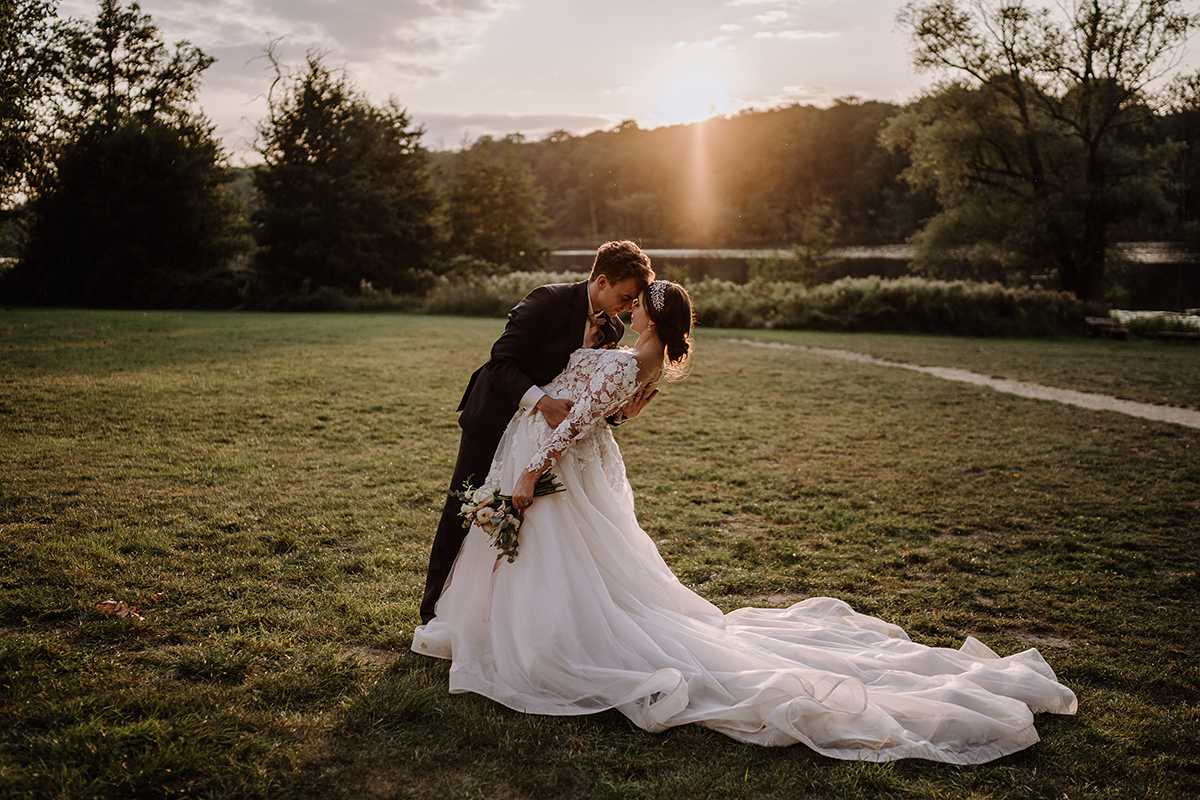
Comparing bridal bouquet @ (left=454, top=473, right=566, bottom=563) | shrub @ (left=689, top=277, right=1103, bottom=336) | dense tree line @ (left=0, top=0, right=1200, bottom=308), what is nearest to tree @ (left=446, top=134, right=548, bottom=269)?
dense tree line @ (left=0, top=0, right=1200, bottom=308)

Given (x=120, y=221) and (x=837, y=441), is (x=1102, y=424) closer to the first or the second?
(x=837, y=441)

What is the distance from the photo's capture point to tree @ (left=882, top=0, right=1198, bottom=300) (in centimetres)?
2591

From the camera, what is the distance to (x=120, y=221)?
89.8 ft

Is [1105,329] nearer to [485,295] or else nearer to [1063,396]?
[1063,396]

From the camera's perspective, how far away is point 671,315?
141 inches

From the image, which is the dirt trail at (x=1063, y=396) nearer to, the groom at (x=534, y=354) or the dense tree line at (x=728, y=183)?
the groom at (x=534, y=354)

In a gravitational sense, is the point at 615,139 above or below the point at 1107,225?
above

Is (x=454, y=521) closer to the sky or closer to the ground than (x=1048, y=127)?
closer to the ground

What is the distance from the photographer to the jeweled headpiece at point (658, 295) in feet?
11.8

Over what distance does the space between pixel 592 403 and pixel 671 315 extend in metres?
0.57

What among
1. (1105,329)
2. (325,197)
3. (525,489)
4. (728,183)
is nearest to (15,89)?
(525,489)

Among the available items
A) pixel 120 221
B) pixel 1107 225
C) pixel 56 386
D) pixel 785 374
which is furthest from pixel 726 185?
pixel 56 386

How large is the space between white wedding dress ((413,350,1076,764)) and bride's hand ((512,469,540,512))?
0.07 m

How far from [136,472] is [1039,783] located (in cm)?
697
